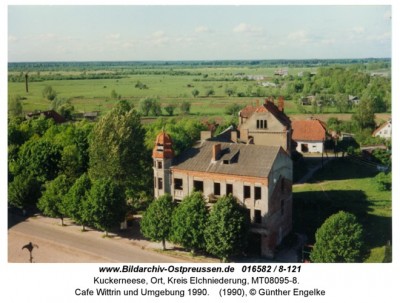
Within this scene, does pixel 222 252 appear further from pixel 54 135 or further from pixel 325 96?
pixel 325 96

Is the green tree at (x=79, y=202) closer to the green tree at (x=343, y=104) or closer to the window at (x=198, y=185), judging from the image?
the window at (x=198, y=185)

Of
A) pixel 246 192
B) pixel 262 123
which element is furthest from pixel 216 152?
pixel 262 123

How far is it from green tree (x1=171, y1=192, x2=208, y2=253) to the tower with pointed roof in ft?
17.3

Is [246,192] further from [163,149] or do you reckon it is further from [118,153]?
[118,153]

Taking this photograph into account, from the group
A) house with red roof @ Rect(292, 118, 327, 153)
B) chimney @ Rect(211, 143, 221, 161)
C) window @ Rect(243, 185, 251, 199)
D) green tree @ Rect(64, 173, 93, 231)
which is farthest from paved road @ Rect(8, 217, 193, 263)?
house with red roof @ Rect(292, 118, 327, 153)

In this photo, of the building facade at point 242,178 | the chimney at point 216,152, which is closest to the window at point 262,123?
the building facade at point 242,178

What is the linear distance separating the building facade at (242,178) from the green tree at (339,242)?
19.9 feet

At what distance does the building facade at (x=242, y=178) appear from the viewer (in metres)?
45.3

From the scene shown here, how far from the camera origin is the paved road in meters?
45.3

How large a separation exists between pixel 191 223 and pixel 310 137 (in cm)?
5053

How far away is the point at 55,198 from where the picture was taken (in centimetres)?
5438

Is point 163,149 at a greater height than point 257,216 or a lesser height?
greater

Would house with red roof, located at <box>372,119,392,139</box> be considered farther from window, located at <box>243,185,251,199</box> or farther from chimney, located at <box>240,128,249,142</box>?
window, located at <box>243,185,251,199</box>
